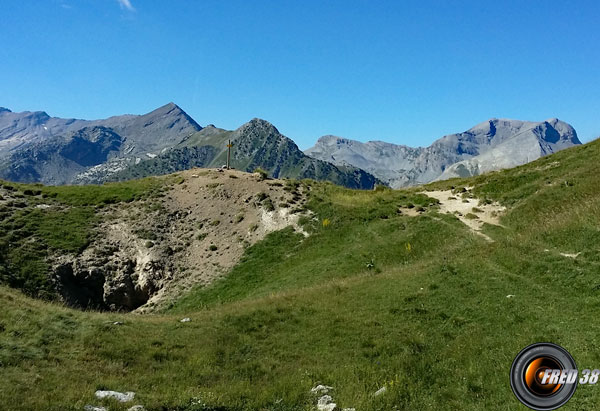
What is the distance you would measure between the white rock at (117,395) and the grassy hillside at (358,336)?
340 mm

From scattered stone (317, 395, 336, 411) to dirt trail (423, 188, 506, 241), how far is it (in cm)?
2607

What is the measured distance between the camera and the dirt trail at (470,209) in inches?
1562

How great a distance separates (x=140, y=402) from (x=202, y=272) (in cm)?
2883

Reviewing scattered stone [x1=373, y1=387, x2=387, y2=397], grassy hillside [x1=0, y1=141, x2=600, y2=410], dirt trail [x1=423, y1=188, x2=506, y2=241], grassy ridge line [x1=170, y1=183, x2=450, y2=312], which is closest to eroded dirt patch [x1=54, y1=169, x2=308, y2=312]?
grassy ridge line [x1=170, y1=183, x2=450, y2=312]

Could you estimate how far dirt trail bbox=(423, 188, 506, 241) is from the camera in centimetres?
3968

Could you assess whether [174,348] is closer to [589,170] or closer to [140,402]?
[140,402]

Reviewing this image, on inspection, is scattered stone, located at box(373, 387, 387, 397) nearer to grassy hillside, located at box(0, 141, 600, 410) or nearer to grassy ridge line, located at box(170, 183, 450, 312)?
grassy hillside, located at box(0, 141, 600, 410)

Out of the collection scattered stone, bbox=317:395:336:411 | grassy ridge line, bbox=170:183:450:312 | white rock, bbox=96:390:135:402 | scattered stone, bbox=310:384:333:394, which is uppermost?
grassy ridge line, bbox=170:183:450:312

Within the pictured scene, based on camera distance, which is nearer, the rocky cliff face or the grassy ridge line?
the grassy ridge line

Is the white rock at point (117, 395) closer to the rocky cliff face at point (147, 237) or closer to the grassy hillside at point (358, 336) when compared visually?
the grassy hillside at point (358, 336)

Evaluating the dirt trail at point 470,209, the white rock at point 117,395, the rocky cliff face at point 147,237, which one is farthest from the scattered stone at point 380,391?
the rocky cliff face at point 147,237
